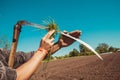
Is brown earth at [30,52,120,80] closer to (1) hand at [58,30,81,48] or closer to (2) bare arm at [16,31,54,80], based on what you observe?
(1) hand at [58,30,81,48]

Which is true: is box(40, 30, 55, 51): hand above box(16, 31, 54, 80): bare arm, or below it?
above

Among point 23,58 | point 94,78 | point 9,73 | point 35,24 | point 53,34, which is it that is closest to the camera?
point 9,73

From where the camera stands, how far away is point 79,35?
2.78 m

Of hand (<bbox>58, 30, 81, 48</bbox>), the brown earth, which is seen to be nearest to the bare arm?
hand (<bbox>58, 30, 81, 48</bbox>)

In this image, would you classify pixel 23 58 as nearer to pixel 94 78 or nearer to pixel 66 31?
pixel 66 31

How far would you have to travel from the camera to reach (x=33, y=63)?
234 centimetres

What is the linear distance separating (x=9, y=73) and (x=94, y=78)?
1305 cm

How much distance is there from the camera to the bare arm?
2.30m

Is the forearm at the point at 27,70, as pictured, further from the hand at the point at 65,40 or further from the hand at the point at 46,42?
the hand at the point at 65,40

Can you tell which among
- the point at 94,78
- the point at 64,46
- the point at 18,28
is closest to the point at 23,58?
the point at 64,46

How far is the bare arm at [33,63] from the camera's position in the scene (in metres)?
2.30

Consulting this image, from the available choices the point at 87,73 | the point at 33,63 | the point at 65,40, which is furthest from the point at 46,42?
the point at 87,73

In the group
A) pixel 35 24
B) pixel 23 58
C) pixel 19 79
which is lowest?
pixel 19 79

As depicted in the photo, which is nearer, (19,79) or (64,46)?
(19,79)
